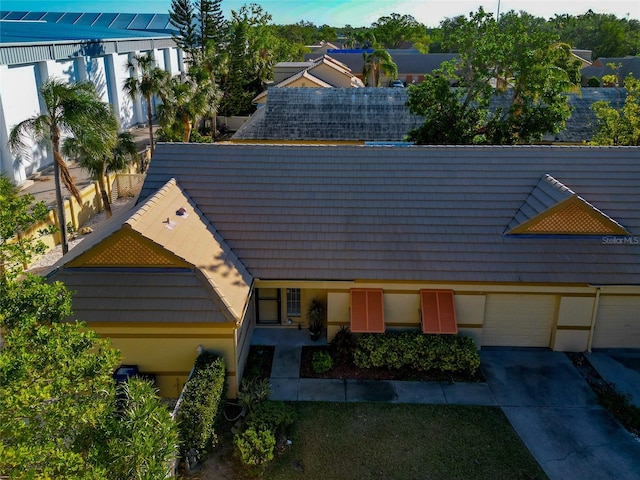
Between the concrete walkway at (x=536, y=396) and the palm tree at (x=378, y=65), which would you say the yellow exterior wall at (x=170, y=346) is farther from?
the palm tree at (x=378, y=65)

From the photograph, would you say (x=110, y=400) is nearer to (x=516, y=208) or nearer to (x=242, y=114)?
(x=516, y=208)

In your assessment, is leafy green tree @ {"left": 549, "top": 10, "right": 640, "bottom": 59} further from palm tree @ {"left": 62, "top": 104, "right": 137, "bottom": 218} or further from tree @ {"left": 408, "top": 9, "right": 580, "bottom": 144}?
palm tree @ {"left": 62, "top": 104, "right": 137, "bottom": 218}

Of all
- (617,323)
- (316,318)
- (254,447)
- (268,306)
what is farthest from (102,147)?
(617,323)

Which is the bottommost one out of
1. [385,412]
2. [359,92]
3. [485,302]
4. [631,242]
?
[385,412]

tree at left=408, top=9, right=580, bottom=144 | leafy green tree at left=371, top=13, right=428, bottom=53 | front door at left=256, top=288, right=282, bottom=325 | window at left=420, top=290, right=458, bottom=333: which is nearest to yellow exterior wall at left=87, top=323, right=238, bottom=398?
front door at left=256, top=288, right=282, bottom=325

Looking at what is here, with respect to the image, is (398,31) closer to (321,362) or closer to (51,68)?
(51,68)

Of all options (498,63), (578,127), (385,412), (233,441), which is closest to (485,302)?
(385,412)
